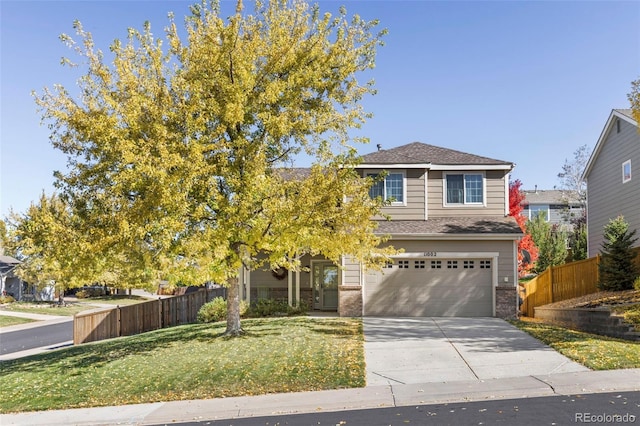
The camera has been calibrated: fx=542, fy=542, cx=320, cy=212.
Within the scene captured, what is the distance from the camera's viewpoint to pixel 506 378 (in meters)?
10.1

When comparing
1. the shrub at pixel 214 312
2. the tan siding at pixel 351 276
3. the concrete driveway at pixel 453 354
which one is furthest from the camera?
the shrub at pixel 214 312

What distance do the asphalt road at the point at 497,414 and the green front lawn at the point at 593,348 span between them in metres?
2.11

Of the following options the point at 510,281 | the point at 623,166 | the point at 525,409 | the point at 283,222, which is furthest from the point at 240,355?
the point at 623,166

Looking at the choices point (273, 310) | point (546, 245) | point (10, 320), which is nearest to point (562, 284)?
point (273, 310)

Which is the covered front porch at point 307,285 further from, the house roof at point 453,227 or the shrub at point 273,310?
the house roof at point 453,227

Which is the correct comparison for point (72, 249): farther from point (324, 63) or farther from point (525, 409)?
point (525, 409)

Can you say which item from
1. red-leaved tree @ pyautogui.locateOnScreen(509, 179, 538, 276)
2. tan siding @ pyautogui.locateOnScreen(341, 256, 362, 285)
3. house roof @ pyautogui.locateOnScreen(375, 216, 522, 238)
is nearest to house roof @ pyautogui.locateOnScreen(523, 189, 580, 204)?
red-leaved tree @ pyautogui.locateOnScreen(509, 179, 538, 276)

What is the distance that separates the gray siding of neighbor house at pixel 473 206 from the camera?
69.4 feet

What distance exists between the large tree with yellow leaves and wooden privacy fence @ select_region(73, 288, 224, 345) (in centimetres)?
777

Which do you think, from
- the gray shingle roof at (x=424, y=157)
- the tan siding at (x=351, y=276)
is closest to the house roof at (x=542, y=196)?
the gray shingle roof at (x=424, y=157)

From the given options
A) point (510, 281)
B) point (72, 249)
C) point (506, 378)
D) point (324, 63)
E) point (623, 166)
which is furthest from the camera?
point (623, 166)

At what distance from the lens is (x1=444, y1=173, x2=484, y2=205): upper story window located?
21281 mm

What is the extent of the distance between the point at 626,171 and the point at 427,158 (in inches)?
353

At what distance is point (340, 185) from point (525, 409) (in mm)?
Answer: 7259
